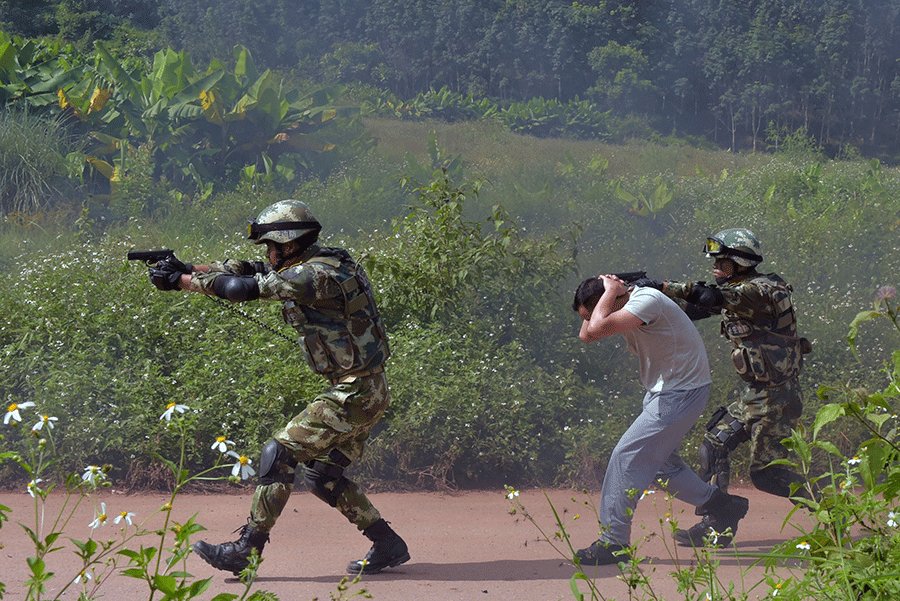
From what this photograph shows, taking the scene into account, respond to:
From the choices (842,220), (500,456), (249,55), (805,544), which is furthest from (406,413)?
(249,55)

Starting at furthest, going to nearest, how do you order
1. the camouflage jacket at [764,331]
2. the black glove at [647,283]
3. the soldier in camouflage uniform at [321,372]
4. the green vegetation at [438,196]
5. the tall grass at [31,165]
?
the tall grass at [31,165] < the green vegetation at [438,196] < the camouflage jacket at [764,331] < the black glove at [647,283] < the soldier in camouflage uniform at [321,372]

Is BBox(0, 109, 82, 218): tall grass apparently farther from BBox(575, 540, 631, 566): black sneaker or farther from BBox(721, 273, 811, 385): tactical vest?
BBox(721, 273, 811, 385): tactical vest

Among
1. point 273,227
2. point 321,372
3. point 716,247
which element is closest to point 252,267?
point 273,227

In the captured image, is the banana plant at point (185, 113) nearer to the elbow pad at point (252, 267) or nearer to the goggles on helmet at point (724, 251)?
the elbow pad at point (252, 267)

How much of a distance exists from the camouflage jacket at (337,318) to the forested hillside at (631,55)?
1005 centimetres

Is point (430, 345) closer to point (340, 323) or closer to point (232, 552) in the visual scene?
point (340, 323)

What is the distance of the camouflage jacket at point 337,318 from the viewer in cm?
376

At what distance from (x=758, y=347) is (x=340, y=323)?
7.55 ft

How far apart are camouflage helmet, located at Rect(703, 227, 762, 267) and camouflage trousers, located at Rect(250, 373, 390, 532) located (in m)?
1.95

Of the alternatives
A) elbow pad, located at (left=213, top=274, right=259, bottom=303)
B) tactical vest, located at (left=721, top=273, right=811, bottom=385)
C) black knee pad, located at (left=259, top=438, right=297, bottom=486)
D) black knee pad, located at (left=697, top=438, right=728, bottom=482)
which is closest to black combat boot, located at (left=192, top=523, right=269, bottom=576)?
Answer: black knee pad, located at (left=259, top=438, right=297, bottom=486)

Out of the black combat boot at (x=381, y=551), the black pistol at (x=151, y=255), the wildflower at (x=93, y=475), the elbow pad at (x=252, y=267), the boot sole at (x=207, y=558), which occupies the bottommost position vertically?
the black combat boot at (x=381, y=551)

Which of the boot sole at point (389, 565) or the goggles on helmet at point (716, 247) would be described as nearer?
the boot sole at point (389, 565)

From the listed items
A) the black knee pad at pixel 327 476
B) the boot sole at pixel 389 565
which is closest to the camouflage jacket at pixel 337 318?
the black knee pad at pixel 327 476

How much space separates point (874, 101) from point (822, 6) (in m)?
1.74
